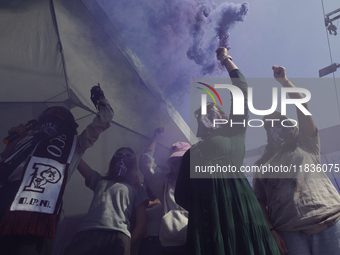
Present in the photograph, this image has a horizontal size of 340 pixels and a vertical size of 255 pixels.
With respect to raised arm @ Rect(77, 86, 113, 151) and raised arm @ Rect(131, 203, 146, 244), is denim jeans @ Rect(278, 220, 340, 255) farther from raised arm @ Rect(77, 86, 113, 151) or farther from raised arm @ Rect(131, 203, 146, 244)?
raised arm @ Rect(77, 86, 113, 151)

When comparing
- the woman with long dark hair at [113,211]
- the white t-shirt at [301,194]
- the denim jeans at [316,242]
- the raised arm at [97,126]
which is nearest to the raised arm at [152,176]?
the woman with long dark hair at [113,211]

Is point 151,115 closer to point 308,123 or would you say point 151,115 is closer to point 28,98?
point 28,98

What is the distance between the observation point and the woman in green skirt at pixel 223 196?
3.67 ft

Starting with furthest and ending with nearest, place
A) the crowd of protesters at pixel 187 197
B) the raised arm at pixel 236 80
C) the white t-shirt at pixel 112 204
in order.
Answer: the white t-shirt at pixel 112 204 → the raised arm at pixel 236 80 → the crowd of protesters at pixel 187 197

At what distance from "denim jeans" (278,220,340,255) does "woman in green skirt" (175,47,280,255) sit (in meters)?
0.48

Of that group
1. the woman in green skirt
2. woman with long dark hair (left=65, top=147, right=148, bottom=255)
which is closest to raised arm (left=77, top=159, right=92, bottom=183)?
woman with long dark hair (left=65, top=147, right=148, bottom=255)

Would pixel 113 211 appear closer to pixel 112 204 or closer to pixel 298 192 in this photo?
pixel 112 204

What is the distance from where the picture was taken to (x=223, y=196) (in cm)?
125

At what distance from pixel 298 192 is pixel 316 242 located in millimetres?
314

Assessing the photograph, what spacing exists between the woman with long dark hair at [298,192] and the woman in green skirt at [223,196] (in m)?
0.46

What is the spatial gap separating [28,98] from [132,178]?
5.13ft

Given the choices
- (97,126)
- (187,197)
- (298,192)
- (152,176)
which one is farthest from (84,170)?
(298,192)

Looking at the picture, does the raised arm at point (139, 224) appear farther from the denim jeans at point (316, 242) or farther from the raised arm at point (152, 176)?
the denim jeans at point (316, 242)

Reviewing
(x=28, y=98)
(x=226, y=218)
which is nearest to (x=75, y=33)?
(x=28, y=98)
